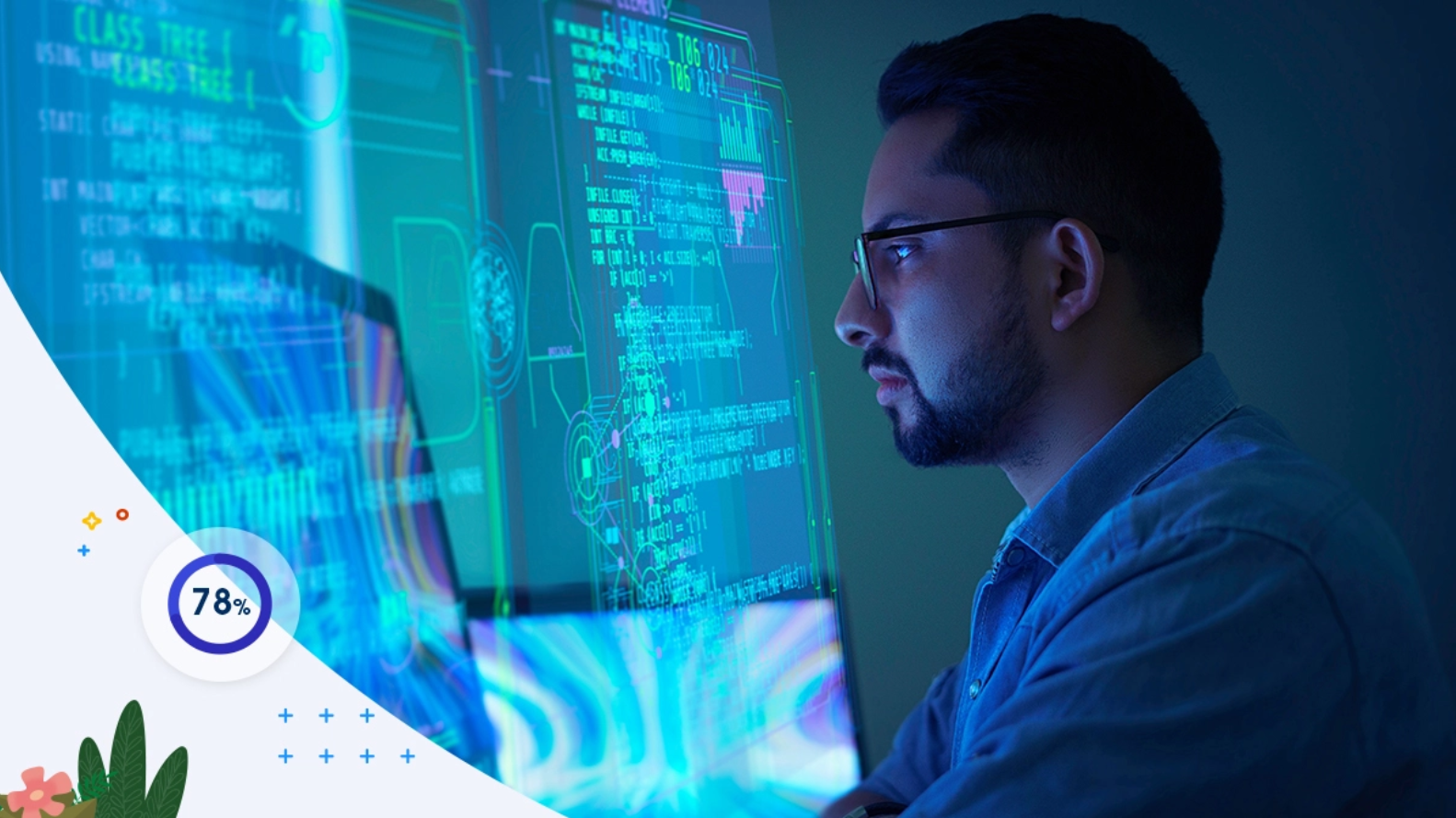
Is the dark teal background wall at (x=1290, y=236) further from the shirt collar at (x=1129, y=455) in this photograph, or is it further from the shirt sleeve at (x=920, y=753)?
the shirt collar at (x=1129, y=455)

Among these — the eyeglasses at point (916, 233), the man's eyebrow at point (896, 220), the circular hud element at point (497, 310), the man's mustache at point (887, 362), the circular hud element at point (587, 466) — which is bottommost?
the circular hud element at point (587, 466)

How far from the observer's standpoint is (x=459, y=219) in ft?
2.77

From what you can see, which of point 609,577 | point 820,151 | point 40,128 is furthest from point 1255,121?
point 40,128

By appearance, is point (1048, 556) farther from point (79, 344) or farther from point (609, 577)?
point (79, 344)

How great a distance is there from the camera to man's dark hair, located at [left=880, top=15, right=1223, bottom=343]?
1.13 metres

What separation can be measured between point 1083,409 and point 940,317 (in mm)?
185

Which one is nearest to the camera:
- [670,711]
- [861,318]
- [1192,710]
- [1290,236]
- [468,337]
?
[1192,710]

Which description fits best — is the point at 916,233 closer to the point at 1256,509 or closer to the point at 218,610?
the point at 1256,509

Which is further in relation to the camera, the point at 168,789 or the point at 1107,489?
the point at 1107,489

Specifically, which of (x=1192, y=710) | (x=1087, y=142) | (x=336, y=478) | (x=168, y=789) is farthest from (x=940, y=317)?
(x=168, y=789)

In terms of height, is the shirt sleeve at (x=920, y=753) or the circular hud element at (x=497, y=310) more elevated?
the circular hud element at (x=497, y=310)

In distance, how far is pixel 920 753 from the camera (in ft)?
4.19

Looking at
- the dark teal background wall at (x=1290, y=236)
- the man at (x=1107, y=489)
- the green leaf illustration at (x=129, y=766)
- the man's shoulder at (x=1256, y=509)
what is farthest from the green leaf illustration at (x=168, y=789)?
the dark teal background wall at (x=1290, y=236)

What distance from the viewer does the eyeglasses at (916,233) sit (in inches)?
44.1
